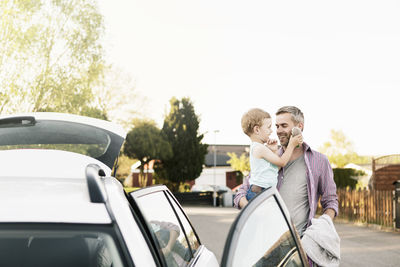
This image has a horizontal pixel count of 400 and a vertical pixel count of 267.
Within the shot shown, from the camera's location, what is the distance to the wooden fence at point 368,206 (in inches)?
789

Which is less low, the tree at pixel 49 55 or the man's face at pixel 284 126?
the tree at pixel 49 55

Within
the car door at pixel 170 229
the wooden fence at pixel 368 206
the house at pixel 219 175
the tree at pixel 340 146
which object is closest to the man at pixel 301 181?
the car door at pixel 170 229

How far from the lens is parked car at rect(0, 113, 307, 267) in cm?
220

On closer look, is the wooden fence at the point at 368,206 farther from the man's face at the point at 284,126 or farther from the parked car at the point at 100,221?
the parked car at the point at 100,221

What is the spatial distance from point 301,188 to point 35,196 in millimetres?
2450

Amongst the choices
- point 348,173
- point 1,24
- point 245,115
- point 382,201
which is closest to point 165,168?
point 348,173

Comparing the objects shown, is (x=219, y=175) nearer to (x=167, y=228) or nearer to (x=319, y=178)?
(x=319, y=178)

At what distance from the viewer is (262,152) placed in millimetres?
4355

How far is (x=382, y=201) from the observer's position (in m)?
20.7

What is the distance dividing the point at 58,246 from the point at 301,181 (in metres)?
2.10

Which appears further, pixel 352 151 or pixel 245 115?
pixel 352 151

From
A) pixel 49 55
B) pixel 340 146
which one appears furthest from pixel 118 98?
pixel 340 146

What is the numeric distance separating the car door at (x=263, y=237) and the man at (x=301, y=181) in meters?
1.17

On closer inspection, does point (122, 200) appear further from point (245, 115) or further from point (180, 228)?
point (245, 115)
